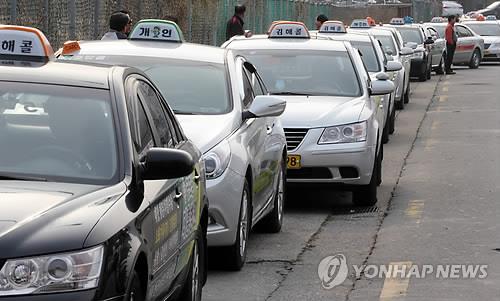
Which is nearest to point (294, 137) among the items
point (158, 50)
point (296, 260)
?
point (158, 50)

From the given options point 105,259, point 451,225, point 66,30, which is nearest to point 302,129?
point 451,225

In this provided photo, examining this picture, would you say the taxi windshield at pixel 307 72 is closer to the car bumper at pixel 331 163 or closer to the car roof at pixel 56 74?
the car bumper at pixel 331 163

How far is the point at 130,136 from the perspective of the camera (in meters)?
6.38

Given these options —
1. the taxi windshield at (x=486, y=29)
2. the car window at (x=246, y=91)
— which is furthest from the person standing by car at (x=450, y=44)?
the car window at (x=246, y=91)

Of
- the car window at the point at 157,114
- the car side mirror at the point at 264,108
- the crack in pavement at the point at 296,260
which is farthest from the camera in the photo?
the car side mirror at the point at 264,108

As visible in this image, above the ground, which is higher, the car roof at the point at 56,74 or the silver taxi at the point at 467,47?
the car roof at the point at 56,74

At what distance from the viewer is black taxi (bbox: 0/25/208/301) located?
205 inches

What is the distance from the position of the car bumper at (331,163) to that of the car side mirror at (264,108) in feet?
8.29

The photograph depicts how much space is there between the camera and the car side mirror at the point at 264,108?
10.1 metres

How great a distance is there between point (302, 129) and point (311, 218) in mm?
892

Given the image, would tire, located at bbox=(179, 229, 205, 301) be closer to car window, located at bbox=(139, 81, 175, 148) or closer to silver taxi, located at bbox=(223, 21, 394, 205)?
car window, located at bbox=(139, 81, 175, 148)

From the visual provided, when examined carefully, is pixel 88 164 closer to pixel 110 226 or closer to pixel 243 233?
pixel 110 226

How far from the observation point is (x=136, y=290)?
5.80 metres

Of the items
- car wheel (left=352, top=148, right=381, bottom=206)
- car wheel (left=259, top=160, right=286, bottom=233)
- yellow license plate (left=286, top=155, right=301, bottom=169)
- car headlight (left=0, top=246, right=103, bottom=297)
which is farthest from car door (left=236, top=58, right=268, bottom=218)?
car headlight (left=0, top=246, right=103, bottom=297)
